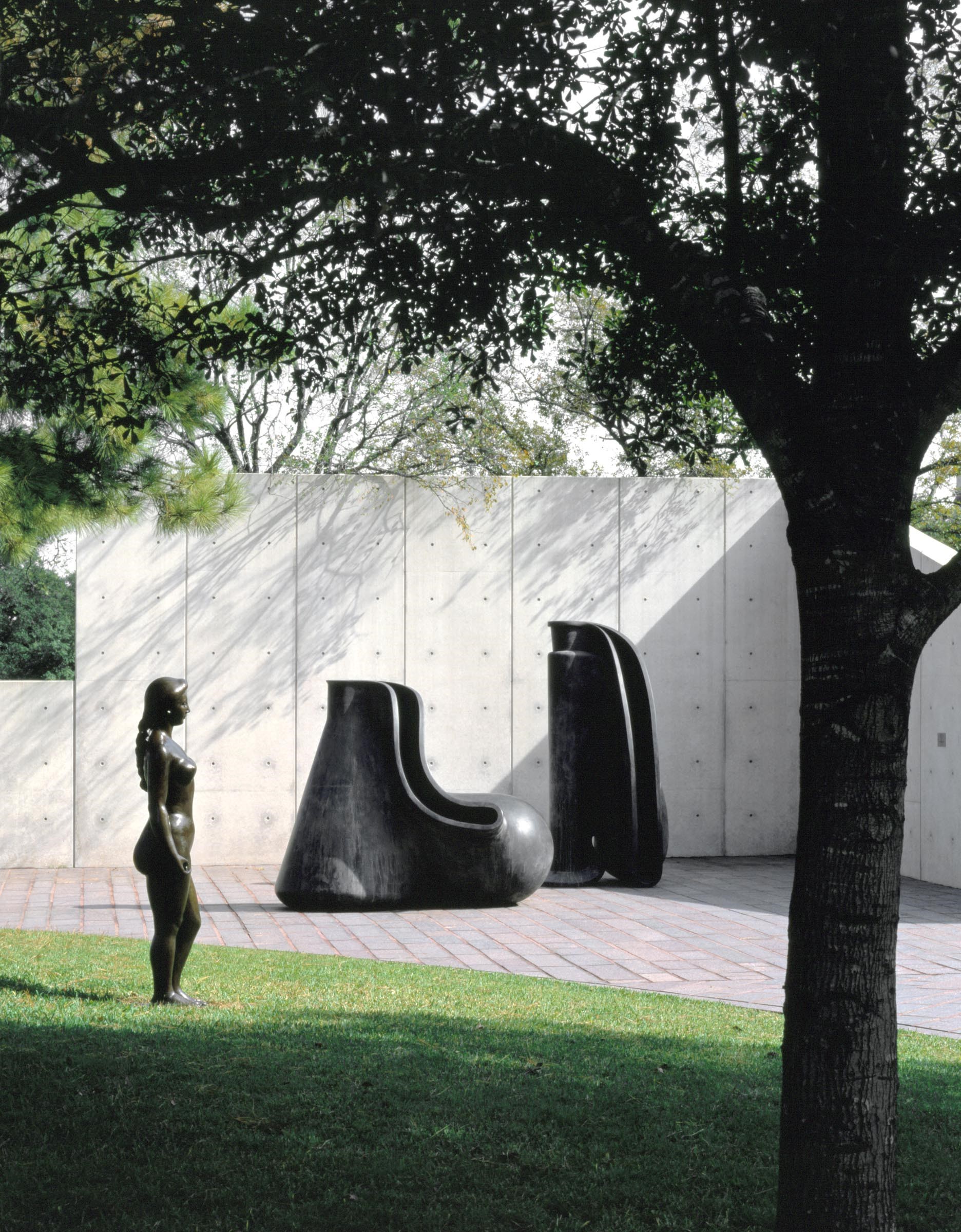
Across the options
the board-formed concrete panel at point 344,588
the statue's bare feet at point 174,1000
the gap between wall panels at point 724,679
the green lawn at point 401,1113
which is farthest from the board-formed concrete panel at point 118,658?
the statue's bare feet at point 174,1000

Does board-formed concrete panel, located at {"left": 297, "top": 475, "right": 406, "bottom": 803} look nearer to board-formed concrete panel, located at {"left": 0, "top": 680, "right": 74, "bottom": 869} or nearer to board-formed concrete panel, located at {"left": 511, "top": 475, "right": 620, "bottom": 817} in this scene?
board-formed concrete panel, located at {"left": 511, "top": 475, "right": 620, "bottom": 817}

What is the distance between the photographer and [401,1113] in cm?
464

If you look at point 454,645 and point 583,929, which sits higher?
point 454,645

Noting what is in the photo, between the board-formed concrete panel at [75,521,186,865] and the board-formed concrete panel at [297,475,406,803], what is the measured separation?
128 centimetres

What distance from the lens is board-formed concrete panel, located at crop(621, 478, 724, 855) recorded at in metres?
14.5

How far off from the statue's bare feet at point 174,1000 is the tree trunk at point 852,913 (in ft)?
12.6

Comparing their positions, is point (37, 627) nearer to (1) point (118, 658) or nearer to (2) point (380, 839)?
(1) point (118, 658)

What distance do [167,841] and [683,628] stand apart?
29.5 ft

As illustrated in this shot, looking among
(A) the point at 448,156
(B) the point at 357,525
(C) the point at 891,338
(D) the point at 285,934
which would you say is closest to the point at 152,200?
(A) the point at 448,156

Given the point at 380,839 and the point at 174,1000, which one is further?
the point at 380,839

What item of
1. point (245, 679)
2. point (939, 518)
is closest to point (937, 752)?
point (245, 679)

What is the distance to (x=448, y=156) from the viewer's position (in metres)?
4.29

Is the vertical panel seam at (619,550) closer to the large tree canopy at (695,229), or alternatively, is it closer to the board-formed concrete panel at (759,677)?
the board-formed concrete panel at (759,677)

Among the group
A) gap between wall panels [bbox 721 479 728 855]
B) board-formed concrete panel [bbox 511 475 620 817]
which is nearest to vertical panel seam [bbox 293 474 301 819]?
board-formed concrete panel [bbox 511 475 620 817]
